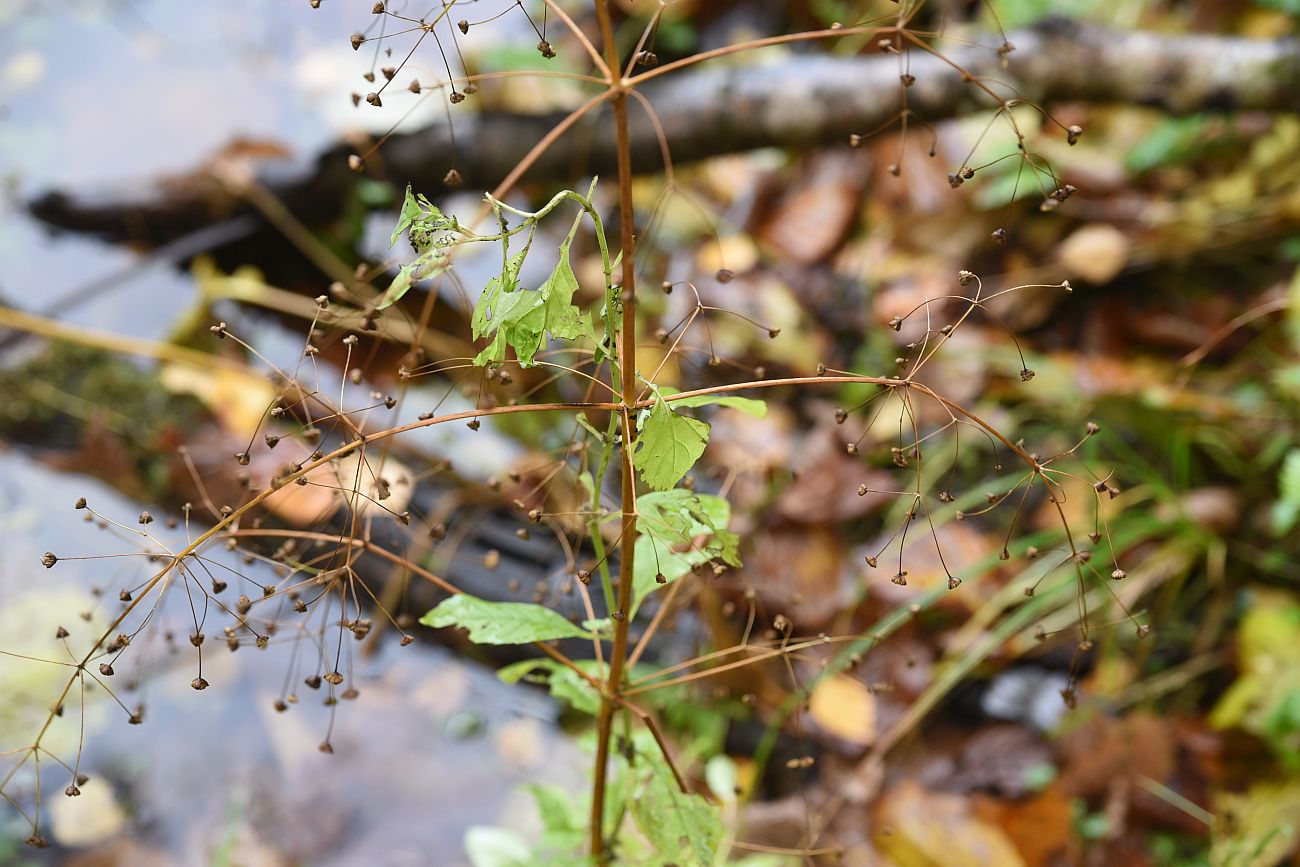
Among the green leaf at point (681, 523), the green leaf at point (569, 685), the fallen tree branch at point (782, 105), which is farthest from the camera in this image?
the fallen tree branch at point (782, 105)

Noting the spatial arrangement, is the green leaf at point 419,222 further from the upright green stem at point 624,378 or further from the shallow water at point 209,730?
the shallow water at point 209,730

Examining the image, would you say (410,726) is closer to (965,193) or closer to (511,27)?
(965,193)

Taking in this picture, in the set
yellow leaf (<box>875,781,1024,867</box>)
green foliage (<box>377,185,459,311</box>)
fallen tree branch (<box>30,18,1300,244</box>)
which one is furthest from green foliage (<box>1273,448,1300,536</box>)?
green foliage (<box>377,185,459,311</box>)

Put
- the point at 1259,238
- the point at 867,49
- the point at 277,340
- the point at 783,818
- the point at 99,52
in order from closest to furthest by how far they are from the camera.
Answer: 1. the point at 783,818
2. the point at 1259,238
3. the point at 277,340
4. the point at 867,49
5. the point at 99,52

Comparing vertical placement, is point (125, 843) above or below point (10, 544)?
below

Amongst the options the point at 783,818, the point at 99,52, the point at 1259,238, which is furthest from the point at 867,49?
the point at 99,52

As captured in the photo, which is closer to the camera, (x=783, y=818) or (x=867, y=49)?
(x=783, y=818)

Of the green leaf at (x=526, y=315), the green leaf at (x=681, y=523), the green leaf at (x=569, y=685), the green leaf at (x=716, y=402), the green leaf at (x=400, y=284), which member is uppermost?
the green leaf at (x=400, y=284)

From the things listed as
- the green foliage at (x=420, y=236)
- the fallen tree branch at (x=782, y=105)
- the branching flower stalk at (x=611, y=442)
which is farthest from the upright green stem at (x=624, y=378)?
the fallen tree branch at (x=782, y=105)
